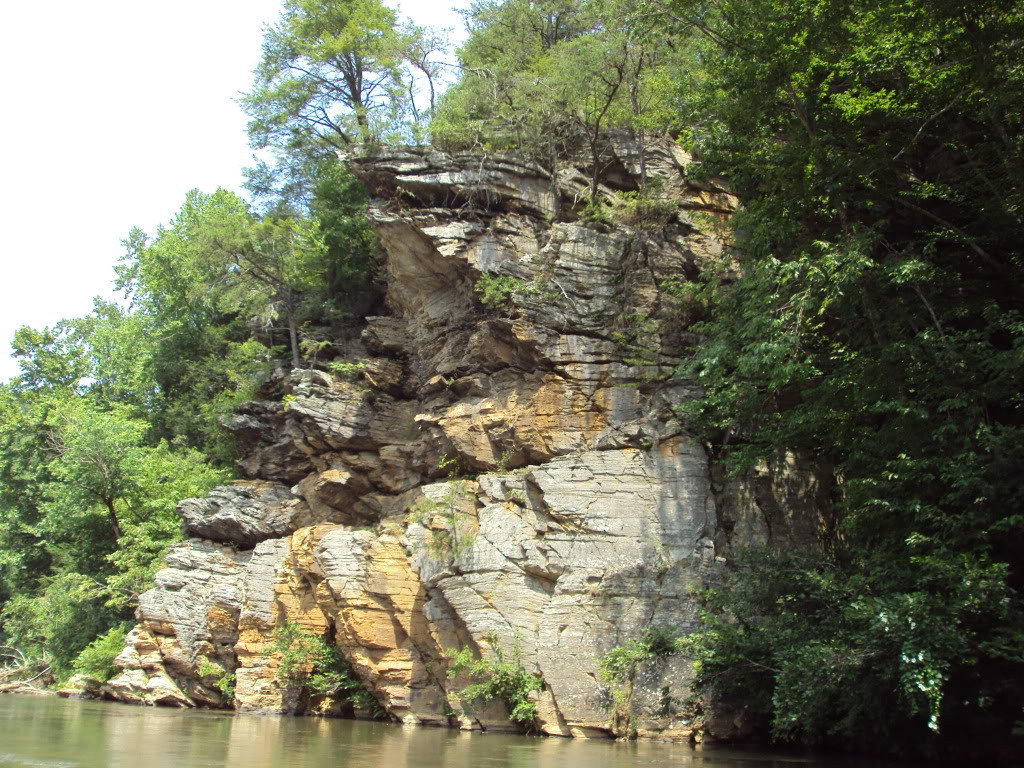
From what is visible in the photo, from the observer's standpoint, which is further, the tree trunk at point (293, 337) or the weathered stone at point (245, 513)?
the tree trunk at point (293, 337)

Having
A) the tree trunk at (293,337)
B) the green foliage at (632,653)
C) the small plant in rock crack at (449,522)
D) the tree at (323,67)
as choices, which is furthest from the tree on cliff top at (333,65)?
the green foliage at (632,653)

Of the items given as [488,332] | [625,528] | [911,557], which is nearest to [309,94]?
[488,332]

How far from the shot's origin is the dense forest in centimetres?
1294

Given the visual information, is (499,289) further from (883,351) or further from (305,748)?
(305,748)

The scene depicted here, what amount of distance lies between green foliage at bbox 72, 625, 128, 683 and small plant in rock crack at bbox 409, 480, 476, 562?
12.2 m

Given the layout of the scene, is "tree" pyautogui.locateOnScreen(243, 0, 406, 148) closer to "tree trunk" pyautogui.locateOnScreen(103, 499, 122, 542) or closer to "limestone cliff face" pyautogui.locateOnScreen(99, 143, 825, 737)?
"limestone cliff face" pyautogui.locateOnScreen(99, 143, 825, 737)

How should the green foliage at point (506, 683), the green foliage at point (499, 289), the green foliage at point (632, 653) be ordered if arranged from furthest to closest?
the green foliage at point (499, 289)
the green foliage at point (506, 683)
the green foliage at point (632, 653)

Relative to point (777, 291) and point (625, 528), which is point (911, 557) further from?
point (625, 528)

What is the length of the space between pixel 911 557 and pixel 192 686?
19.8m

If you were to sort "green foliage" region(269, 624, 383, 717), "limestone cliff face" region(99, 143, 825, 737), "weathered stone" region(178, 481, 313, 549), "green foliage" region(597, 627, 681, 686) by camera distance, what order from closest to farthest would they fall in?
1. "green foliage" region(597, 627, 681, 686)
2. "limestone cliff face" region(99, 143, 825, 737)
3. "green foliage" region(269, 624, 383, 717)
4. "weathered stone" region(178, 481, 313, 549)

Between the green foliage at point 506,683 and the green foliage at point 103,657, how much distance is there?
14.1 metres

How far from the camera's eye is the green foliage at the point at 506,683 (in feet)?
57.1

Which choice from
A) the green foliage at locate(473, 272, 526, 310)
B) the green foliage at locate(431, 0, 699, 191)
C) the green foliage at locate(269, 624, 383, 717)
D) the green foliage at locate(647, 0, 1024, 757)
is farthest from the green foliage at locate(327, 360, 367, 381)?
the green foliage at locate(647, 0, 1024, 757)

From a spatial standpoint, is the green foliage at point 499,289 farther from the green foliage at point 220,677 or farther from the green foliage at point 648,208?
the green foliage at point 220,677
